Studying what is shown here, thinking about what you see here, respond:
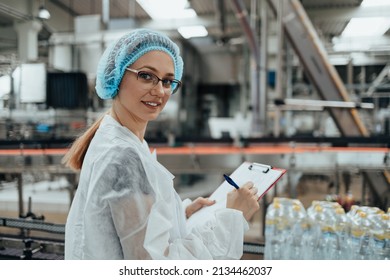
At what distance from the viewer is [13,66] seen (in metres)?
1.62

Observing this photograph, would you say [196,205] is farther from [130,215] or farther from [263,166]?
[130,215]

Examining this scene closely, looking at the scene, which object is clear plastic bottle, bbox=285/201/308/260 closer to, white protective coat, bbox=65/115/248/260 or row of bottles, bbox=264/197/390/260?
row of bottles, bbox=264/197/390/260

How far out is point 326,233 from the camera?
3.38ft

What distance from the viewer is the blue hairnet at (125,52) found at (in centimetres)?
71

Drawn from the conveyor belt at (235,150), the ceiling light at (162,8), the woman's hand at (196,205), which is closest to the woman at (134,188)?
the woman's hand at (196,205)

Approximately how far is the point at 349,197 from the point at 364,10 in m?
1.15

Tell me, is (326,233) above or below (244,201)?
below

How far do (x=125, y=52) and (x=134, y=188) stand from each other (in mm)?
309

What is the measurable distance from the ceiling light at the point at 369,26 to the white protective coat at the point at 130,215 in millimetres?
1154

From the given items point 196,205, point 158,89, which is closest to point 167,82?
point 158,89

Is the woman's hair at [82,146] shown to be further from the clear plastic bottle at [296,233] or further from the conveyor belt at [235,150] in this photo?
the conveyor belt at [235,150]

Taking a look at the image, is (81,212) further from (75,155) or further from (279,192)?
(279,192)

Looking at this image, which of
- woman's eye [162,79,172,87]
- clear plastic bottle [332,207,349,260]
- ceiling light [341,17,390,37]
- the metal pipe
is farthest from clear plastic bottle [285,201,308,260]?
the metal pipe
